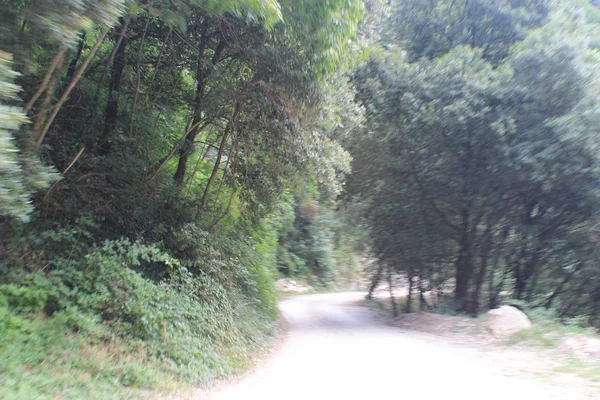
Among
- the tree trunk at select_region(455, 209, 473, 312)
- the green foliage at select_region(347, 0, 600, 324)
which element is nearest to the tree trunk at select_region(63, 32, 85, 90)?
the green foliage at select_region(347, 0, 600, 324)

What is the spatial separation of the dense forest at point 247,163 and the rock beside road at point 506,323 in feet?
10.7

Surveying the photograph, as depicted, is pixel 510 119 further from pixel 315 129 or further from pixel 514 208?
pixel 315 129

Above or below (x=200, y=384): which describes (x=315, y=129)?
above

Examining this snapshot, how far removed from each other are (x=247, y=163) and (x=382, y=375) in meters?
6.08

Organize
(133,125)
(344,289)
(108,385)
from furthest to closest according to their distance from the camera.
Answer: (344,289) < (133,125) < (108,385)

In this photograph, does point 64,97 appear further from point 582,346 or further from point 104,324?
point 582,346

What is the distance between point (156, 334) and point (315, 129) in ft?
19.0

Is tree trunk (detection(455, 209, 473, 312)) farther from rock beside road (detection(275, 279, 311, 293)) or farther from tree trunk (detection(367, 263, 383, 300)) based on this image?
rock beside road (detection(275, 279, 311, 293))

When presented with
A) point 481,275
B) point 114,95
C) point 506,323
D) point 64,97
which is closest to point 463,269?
point 481,275

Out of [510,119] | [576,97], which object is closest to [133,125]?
[510,119]

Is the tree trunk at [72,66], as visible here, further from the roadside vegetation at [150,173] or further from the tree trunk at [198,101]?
the tree trunk at [198,101]

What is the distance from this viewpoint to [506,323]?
12.3 metres

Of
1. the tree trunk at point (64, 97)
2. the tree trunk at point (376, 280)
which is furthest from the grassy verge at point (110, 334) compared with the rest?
the tree trunk at point (376, 280)

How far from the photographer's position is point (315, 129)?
36.4 ft
